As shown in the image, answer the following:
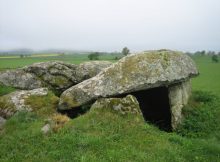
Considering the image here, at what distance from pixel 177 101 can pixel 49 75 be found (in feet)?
22.5

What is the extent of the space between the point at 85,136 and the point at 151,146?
1942 mm

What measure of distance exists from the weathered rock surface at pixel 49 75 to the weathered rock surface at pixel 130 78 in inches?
146

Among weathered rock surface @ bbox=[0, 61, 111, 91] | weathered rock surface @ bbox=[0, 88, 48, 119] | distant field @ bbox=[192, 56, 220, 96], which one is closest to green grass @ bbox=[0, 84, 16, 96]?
weathered rock surface @ bbox=[0, 61, 111, 91]

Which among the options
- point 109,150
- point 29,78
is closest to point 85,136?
point 109,150

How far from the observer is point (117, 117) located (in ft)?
33.0

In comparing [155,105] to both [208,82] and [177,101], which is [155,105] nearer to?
[177,101]

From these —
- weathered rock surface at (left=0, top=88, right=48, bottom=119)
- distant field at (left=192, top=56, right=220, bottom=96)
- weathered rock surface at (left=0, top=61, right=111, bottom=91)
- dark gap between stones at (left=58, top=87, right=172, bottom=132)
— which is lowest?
distant field at (left=192, top=56, right=220, bottom=96)

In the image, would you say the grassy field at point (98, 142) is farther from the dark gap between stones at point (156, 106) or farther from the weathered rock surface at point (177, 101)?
the dark gap between stones at point (156, 106)

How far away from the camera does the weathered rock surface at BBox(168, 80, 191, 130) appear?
43.0 feet

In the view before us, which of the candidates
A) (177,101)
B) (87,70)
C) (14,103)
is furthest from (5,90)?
(177,101)

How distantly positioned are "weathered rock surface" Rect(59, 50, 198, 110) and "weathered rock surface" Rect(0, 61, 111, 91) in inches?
146

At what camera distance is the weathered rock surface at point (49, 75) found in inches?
616

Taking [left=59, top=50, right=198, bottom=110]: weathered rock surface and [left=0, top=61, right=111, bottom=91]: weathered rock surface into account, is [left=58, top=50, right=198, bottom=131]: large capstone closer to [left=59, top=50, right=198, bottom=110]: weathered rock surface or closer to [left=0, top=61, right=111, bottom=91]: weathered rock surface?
[left=59, top=50, right=198, bottom=110]: weathered rock surface

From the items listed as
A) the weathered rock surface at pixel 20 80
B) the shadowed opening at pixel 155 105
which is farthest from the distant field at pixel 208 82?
the weathered rock surface at pixel 20 80
